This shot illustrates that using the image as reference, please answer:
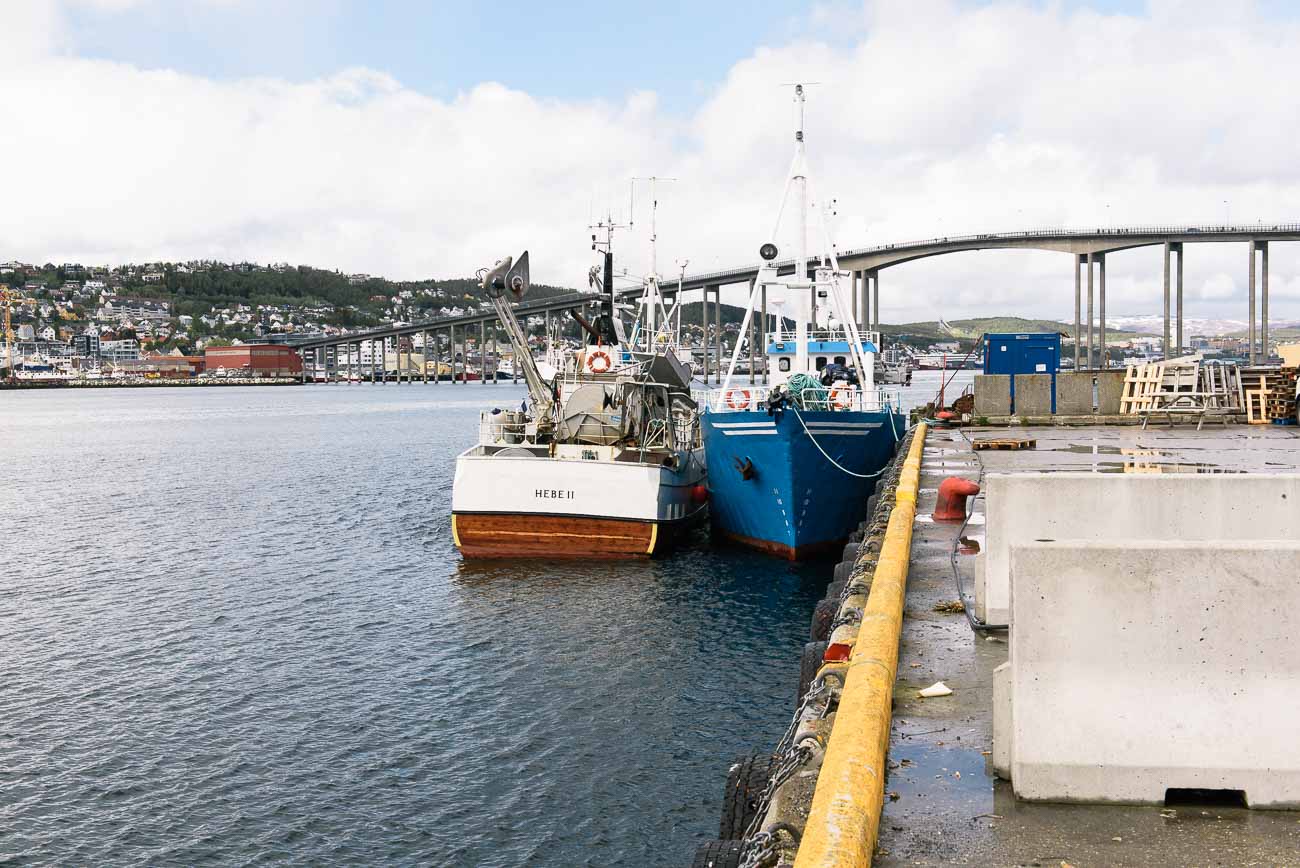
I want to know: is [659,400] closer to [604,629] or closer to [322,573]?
[322,573]

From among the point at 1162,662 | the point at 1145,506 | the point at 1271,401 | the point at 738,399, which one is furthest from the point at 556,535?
the point at 1162,662

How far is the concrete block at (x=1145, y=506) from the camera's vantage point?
7113 millimetres

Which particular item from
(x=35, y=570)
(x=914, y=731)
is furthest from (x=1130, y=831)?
(x=35, y=570)

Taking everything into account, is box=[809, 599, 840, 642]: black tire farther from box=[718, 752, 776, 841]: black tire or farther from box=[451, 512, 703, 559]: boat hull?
box=[451, 512, 703, 559]: boat hull

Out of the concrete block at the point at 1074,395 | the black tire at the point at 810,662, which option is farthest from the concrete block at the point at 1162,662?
the concrete block at the point at 1074,395

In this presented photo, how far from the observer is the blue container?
3709 centimetres

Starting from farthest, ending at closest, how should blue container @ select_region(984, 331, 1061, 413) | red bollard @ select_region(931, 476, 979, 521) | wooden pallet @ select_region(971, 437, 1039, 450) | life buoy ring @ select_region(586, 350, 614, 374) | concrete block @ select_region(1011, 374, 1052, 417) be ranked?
blue container @ select_region(984, 331, 1061, 413), concrete block @ select_region(1011, 374, 1052, 417), life buoy ring @ select_region(586, 350, 614, 374), wooden pallet @ select_region(971, 437, 1039, 450), red bollard @ select_region(931, 476, 979, 521)

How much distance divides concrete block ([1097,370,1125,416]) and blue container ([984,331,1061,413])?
3387mm

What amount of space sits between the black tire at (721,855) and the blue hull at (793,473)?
19264mm

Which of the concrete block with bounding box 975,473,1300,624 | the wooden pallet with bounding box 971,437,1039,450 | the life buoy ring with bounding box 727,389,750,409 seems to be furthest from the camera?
the life buoy ring with bounding box 727,389,750,409

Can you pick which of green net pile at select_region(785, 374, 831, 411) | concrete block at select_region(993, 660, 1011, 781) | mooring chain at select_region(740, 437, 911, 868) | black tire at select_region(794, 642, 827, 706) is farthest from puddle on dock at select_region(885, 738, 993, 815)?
green net pile at select_region(785, 374, 831, 411)

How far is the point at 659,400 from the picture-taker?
3212cm

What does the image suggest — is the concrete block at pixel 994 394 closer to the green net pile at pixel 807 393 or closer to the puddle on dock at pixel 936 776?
the green net pile at pixel 807 393

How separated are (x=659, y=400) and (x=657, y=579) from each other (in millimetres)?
8587
